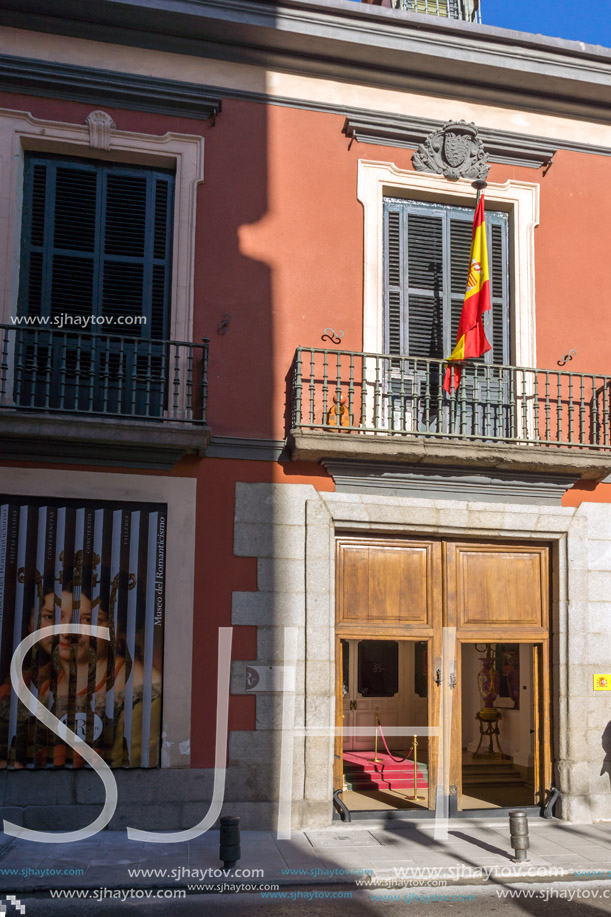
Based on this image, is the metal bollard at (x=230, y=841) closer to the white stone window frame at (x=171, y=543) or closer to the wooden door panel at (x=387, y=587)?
the white stone window frame at (x=171, y=543)

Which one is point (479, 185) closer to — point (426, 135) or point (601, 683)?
point (426, 135)

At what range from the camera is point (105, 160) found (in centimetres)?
1073

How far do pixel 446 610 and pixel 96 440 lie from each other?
173 inches

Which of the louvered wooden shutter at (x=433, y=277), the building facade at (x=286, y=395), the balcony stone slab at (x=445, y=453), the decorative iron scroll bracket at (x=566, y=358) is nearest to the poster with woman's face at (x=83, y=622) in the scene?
the building facade at (x=286, y=395)

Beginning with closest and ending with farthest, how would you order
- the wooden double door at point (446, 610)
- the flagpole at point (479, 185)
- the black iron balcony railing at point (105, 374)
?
1. the black iron balcony railing at point (105, 374)
2. the wooden double door at point (446, 610)
3. the flagpole at point (479, 185)

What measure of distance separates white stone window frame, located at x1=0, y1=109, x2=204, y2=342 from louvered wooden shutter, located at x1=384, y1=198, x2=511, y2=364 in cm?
243

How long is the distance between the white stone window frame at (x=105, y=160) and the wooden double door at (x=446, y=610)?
346 centimetres

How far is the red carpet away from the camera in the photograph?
12.3m

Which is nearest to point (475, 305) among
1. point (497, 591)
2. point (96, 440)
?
point (497, 591)

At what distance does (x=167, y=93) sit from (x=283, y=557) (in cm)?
546

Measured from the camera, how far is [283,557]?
10250 mm

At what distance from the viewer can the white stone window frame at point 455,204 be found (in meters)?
11.0

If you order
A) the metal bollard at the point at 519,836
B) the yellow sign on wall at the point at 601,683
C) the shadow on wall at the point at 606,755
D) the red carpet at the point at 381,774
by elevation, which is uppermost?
the yellow sign on wall at the point at 601,683

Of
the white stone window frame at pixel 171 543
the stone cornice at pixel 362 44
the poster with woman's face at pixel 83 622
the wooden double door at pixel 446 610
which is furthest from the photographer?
the stone cornice at pixel 362 44
